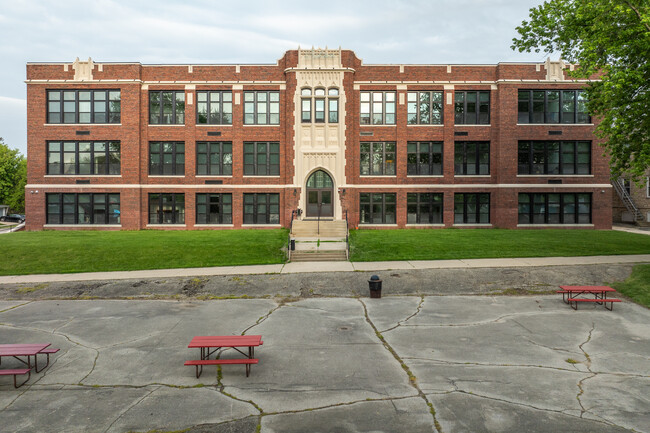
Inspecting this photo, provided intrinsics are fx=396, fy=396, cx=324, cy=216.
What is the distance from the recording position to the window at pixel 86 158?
29.0 metres

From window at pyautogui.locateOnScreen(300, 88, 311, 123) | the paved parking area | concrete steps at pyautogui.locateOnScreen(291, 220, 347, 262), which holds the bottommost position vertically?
the paved parking area

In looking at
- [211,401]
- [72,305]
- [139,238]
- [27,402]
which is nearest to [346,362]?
[211,401]

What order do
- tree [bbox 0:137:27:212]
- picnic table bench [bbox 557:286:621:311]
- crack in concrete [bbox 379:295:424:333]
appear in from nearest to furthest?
crack in concrete [bbox 379:295:424:333]
picnic table bench [bbox 557:286:621:311]
tree [bbox 0:137:27:212]

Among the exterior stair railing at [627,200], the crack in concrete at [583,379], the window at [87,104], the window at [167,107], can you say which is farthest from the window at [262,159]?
the exterior stair railing at [627,200]

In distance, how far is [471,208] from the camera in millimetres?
29562

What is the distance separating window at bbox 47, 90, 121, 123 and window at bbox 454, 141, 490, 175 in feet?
82.6

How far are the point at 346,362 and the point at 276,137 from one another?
23.4 m

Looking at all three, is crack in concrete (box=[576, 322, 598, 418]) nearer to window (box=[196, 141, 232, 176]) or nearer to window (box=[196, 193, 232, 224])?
window (box=[196, 193, 232, 224])

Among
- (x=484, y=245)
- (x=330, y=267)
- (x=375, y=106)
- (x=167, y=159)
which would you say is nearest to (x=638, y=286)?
(x=484, y=245)

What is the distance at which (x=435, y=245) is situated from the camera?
2044 centimetres

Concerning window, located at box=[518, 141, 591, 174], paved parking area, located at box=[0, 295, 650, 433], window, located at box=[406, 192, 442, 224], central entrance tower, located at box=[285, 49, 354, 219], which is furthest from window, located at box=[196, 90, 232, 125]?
window, located at box=[518, 141, 591, 174]

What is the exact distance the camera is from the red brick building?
94.0 ft

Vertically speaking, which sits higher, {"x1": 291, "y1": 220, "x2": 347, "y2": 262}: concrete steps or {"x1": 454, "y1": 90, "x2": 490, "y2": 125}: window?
{"x1": 454, "y1": 90, "x2": 490, "y2": 125}: window

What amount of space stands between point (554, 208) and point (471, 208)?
20.1 ft
